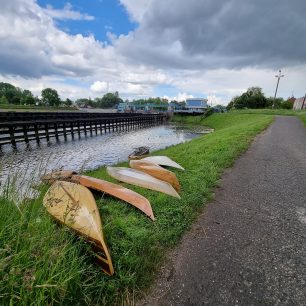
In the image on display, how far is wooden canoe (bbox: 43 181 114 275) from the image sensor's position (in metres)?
2.74

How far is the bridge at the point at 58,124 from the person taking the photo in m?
17.8

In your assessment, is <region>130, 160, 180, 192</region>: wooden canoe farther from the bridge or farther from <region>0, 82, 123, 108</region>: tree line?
<region>0, 82, 123, 108</region>: tree line

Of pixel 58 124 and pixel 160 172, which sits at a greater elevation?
pixel 160 172

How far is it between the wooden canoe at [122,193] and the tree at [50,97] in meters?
111

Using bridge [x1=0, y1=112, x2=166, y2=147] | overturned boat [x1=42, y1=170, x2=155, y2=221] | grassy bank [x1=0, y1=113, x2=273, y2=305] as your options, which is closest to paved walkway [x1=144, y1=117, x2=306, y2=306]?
grassy bank [x1=0, y1=113, x2=273, y2=305]

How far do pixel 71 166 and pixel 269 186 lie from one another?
9.38 m

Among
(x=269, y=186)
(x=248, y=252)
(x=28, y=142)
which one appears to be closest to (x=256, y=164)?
(x=269, y=186)

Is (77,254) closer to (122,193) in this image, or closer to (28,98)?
(122,193)

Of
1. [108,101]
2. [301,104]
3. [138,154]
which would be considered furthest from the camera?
[108,101]

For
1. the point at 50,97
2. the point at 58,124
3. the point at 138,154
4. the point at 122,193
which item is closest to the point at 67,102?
the point at 50,97

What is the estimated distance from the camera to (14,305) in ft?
6.28

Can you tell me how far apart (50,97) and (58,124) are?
91.9 metres

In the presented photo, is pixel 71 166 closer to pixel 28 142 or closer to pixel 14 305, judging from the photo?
pixel 28 142

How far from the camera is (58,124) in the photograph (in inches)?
928
